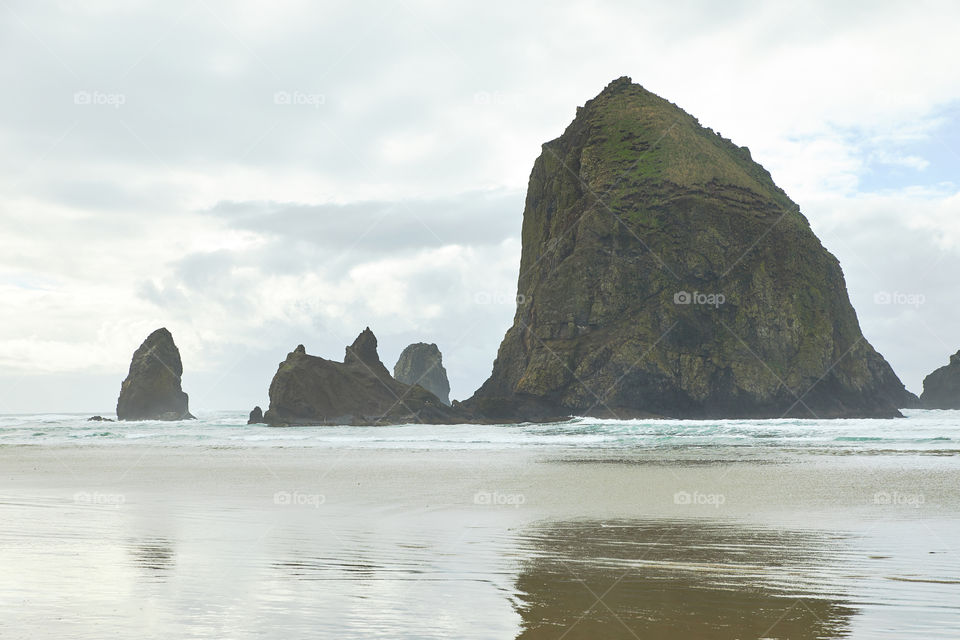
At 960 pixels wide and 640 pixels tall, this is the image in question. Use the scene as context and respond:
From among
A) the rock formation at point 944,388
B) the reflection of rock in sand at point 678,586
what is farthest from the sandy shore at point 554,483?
the rock formation at point 944,388

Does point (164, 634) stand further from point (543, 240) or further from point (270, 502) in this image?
point (543, 240)

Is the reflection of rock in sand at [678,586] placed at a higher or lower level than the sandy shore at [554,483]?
higher

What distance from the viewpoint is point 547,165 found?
94500mm

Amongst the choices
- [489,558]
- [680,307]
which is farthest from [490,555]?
[680,307]

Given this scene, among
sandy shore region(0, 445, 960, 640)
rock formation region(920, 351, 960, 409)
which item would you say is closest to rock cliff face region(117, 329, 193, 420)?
sandy shore region(0, 445, 960, 640)

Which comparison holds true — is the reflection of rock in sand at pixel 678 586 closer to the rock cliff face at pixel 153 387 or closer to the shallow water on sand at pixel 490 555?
the shallow water on sand at pixel 490 555

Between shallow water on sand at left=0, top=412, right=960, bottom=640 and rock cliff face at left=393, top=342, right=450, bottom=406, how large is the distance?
115811mm

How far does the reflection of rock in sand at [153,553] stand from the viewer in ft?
24.4

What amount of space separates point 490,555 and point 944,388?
11403cm

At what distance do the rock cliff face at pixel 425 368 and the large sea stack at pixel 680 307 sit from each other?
51.1 meters

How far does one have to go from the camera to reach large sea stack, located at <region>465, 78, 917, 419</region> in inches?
2756

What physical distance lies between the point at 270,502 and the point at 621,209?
6838cm

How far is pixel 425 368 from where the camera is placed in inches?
5369

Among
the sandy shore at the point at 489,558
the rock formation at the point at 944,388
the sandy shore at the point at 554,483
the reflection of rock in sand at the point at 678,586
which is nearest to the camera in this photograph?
the reflection of rock in sand at the point at 678,586
